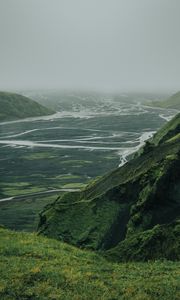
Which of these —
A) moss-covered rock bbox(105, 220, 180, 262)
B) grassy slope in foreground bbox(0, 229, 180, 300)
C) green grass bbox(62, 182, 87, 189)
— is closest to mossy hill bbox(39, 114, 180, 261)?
moss-covered rock bbox(105, 220, 180, 262)

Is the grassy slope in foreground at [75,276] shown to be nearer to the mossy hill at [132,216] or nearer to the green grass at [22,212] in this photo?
the mossy hill at [132,216]

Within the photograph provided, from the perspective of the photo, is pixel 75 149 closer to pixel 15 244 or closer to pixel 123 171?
pixel 123 171

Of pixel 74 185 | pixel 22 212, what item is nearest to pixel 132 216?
pixel 22 212

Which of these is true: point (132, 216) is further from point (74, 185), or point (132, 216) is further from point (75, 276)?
point (74, 185)

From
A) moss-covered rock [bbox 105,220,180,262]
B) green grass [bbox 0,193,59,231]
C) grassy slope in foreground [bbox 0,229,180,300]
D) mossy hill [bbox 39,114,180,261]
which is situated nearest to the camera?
grassy slope in foreground [bbox 0,229,180,300]

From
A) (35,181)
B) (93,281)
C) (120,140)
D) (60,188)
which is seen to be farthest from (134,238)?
(120,140)

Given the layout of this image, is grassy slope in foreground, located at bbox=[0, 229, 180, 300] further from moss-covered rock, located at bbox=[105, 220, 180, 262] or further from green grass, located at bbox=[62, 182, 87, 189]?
green grass, located at bbox=[62, 182, 87, 189]

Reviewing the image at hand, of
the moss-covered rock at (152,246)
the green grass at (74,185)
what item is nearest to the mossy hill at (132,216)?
the moss-covered rock at (152,246)

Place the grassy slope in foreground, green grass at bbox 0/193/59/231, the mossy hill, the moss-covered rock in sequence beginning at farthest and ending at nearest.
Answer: green grass at bbox 0/193/59/231
the mossy hill
the moss-covered rock
the grassy slope in foreground
